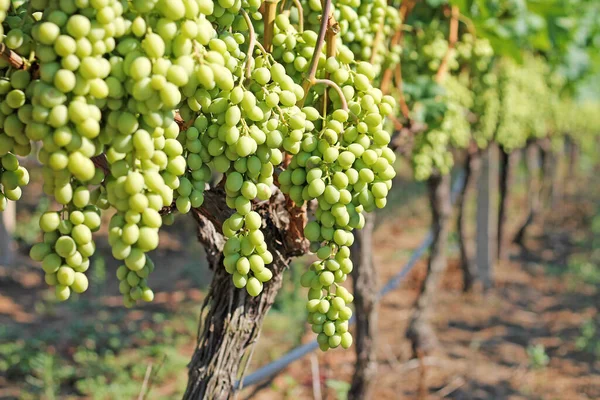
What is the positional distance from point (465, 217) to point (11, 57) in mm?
5328

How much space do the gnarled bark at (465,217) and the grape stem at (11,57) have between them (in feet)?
15.4

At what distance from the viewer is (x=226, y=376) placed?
1.52 m

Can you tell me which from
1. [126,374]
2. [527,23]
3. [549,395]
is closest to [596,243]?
[549,395]

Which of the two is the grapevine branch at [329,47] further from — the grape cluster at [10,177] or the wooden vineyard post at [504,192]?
the wooden vineyard post at [504,192]

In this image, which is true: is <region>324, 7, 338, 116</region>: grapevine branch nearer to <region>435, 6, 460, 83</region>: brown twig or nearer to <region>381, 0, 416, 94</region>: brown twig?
<region>381, 0, 416, 94</region>: brown twig

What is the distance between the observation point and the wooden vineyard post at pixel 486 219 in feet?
19.0

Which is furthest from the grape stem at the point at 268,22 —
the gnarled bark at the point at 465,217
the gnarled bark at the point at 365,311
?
the gnarled bark at the point at 465,217

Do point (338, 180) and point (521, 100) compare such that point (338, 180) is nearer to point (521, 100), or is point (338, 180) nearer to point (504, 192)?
point (521, 100)

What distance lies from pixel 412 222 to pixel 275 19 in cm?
878

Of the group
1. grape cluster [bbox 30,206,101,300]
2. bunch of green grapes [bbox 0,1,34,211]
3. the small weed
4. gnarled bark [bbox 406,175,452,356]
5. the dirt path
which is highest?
bunch of green grapes [bbox 0,1,34,211]

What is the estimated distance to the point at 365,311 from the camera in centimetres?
275

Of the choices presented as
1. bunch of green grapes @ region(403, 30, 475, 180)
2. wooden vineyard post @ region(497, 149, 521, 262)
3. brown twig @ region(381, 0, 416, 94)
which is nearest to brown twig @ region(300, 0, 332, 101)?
brown twig @ region(381, 0, 416, 94)

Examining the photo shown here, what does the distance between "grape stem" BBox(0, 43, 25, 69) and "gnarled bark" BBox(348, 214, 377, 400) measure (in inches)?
77.4

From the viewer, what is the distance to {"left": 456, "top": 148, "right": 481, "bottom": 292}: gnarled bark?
5.22 metres
